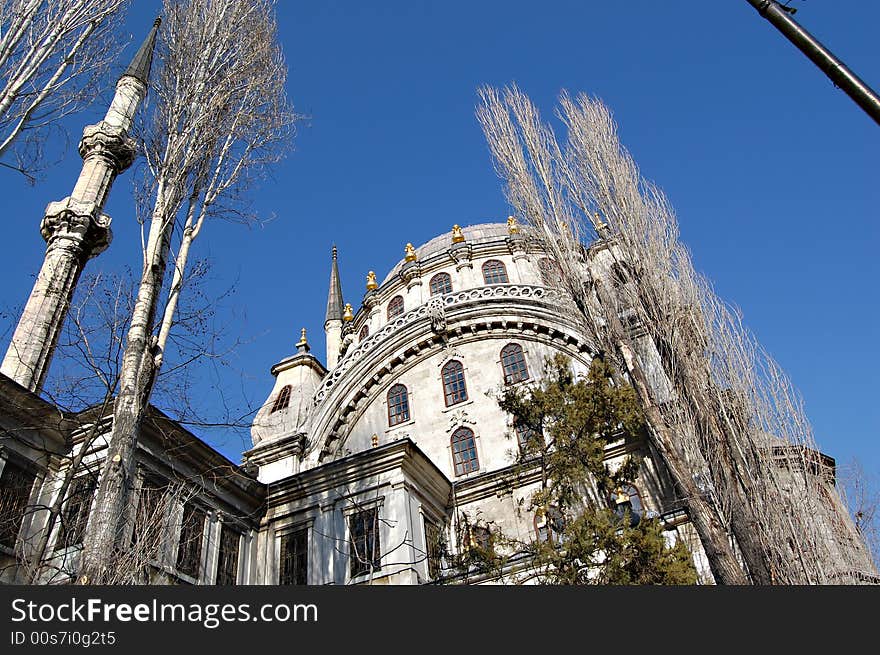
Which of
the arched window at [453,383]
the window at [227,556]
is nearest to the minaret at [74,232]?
the window at [227,556]

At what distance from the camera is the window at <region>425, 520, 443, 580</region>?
1469cm

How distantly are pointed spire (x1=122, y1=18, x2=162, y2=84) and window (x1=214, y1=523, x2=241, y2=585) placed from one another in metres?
13.0

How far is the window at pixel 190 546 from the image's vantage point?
45.7 feet

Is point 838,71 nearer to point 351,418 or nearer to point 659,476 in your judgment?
point 659,476

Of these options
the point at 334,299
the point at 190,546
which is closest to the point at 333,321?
the point at 334,299

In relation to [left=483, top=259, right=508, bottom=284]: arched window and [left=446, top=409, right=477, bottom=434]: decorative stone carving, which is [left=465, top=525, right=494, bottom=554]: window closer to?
[left=446, top=409, right=477, bottom=434]: decorative stone carving

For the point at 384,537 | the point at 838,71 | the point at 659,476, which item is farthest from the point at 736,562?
the point at 838,71

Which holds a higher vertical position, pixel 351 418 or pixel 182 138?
pixel 351 418

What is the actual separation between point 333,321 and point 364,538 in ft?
64.2

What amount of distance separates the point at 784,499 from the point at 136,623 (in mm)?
9911

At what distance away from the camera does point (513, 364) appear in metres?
21.3

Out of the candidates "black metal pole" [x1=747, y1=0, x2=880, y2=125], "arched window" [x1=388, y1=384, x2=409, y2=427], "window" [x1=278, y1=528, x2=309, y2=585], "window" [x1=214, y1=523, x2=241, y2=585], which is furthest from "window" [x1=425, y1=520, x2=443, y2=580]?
"black metal pole" [x1=747, y1=0, x2=880, y2=125]

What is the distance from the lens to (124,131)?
1819 cm

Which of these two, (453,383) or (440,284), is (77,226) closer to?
(453,383)
